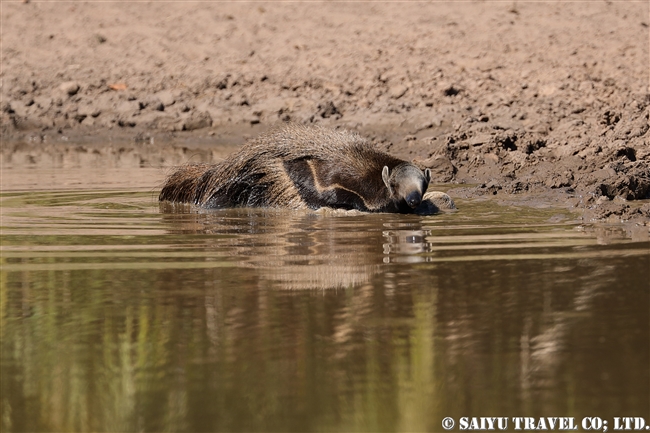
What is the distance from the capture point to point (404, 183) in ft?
33.0

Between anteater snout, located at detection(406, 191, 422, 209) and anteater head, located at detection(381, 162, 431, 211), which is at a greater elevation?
anteater head, located at detection(381, 162, 431, 211)

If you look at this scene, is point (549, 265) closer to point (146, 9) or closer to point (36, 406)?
point (36, 406)

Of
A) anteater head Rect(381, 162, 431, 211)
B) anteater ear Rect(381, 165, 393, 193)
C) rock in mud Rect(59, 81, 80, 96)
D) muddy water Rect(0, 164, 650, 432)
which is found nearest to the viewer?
muddy water Rect(0, 164, 650, 432)

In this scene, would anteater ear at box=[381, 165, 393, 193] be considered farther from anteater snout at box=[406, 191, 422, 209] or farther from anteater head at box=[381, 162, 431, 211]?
anteater snout at box=[406, 191, 422, 209]

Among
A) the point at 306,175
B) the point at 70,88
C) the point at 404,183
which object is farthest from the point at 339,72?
the point at 404,183

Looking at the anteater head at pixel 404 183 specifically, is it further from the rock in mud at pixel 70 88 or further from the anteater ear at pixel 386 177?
the rock in mud at pixel 70 88

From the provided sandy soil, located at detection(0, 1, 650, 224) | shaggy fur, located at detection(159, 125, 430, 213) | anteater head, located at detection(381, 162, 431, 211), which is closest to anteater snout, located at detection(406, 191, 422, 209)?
anteater head, located at detection(381, 162, 431, 211)

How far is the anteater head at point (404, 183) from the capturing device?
9945 mm

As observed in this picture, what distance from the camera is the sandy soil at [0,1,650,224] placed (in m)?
16.2

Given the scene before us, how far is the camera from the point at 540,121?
1518cm

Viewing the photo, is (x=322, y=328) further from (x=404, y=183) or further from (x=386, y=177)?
(x=386, y=177)

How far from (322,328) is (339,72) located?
16.1 m

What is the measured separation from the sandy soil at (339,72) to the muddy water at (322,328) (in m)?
6.21

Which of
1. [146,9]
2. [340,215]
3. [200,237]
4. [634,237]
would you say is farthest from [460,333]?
[146,9]
